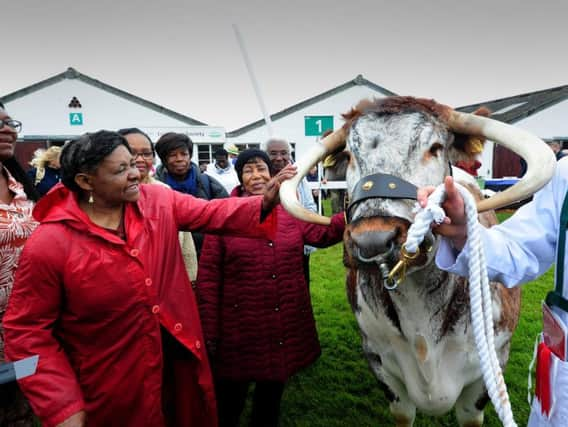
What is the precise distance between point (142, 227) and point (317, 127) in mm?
19776

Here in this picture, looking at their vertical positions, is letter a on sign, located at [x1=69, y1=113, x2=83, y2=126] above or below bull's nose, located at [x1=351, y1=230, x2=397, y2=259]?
above

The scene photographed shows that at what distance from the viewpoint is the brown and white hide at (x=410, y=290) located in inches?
65.7

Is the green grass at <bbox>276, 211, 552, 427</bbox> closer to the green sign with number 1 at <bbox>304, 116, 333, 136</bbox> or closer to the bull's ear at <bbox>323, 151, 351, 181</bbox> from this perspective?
the bull's ear at <bbox>323, 151, 351, 181</bbox>

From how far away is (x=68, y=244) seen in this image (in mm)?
1896

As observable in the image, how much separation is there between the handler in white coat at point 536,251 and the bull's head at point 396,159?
0.12 metres

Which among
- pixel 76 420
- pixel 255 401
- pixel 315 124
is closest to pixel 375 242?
pixel 76 420

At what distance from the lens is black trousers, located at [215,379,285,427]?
302 centimetres

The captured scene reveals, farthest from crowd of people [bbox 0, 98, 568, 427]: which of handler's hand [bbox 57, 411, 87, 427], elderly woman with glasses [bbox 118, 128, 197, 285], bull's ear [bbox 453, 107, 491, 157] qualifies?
bull's ear [bbox 453, 107, 491, 157]

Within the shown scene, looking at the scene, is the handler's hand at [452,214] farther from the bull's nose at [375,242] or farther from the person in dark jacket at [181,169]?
the person in dark jacket at [181,169]

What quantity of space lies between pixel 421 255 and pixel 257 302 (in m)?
1.39

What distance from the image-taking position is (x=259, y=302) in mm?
2762

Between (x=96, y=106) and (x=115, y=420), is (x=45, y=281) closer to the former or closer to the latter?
(x=115, y=420)

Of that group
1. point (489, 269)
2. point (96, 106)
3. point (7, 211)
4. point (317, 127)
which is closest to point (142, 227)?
point (7, 211)

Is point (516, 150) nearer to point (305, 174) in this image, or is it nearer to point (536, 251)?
point (536, 251)
